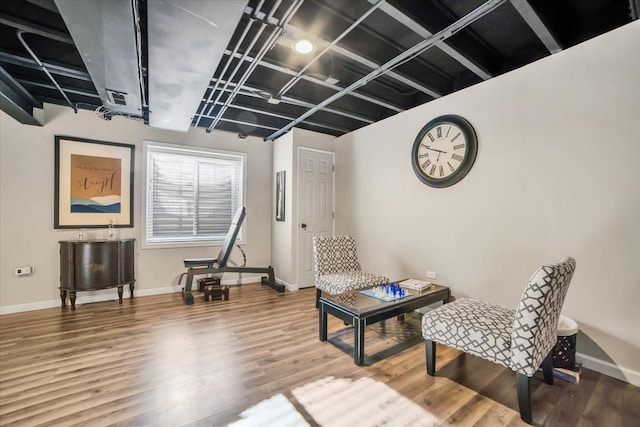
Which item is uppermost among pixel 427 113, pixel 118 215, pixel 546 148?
pixel 427 113

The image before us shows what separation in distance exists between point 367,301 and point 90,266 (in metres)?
3.52

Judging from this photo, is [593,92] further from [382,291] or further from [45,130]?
[45,130]

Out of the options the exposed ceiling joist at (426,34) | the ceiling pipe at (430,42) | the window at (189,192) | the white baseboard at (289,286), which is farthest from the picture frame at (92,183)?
the exposed ceiling joist at (426,34)

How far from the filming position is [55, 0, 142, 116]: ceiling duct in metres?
1.63

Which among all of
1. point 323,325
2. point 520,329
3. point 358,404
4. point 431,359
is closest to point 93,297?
point 323,325

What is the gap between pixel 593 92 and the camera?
7.01 ft

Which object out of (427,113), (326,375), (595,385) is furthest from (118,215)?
(595,385)

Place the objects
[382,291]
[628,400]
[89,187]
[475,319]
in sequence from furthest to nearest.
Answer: [89,187] → [382,291] → [475,319] → [628,400]

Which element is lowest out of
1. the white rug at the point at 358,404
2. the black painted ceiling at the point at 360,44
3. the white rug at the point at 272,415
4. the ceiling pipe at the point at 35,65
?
the white rug at the point at 358,404

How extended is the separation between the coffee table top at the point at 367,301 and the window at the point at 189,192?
2807 mm

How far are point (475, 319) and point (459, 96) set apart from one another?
7.69 feet

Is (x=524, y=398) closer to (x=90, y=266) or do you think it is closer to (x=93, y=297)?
(x=90, y=266)

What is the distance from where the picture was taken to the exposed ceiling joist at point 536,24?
1.87 m

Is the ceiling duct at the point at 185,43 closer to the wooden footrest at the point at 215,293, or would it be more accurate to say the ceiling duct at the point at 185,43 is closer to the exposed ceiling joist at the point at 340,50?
the exposed ceiling joist at the point at 340,50
